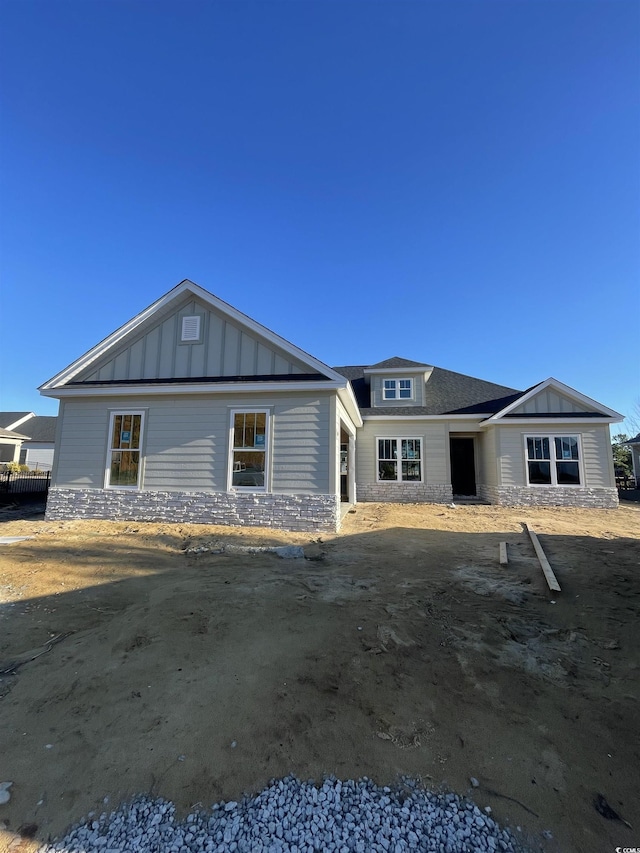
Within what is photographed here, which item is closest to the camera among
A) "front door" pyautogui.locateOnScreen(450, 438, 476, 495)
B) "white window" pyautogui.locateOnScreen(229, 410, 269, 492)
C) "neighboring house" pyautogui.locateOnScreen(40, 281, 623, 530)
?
"neighboring house" pyautogui.locateOnScreen(40, 281, 623, 530)

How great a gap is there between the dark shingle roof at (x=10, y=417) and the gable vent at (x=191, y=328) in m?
36.5

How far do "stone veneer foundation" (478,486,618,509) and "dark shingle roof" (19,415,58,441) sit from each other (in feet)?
124

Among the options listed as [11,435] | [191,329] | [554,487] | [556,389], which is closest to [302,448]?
[191,329]

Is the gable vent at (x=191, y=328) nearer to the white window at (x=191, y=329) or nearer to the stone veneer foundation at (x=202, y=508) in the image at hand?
the white window at (x=191, y=329)

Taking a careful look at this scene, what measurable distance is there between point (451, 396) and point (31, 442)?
37744 millimetres

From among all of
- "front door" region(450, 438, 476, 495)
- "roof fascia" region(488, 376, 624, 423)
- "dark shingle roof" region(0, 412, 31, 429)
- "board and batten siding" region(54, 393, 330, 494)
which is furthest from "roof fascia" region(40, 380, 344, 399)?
"dark shingle roof" region(0, 412, 31, 429)

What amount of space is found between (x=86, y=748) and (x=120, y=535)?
6680mm

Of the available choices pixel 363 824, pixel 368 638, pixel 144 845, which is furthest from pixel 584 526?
pixel 144 845

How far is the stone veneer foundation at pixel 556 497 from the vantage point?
1425 cm

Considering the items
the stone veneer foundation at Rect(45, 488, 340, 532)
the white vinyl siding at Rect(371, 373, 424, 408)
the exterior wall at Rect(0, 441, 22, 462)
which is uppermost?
the white vinyl siding at Rect(371, 373, 424, 408)

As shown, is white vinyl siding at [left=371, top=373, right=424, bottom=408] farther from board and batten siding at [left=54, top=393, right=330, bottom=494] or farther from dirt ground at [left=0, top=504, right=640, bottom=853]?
dirt ground at [left=0, top=504, right=640, bottom=853]

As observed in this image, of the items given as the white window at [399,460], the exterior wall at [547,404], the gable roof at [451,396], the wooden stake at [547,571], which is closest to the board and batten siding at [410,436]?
the white window at [399,460]

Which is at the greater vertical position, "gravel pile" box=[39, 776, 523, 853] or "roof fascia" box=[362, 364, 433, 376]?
"roof fascia" box=[362, 364, 433, 376]

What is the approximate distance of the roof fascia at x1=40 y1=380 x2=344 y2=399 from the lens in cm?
934
